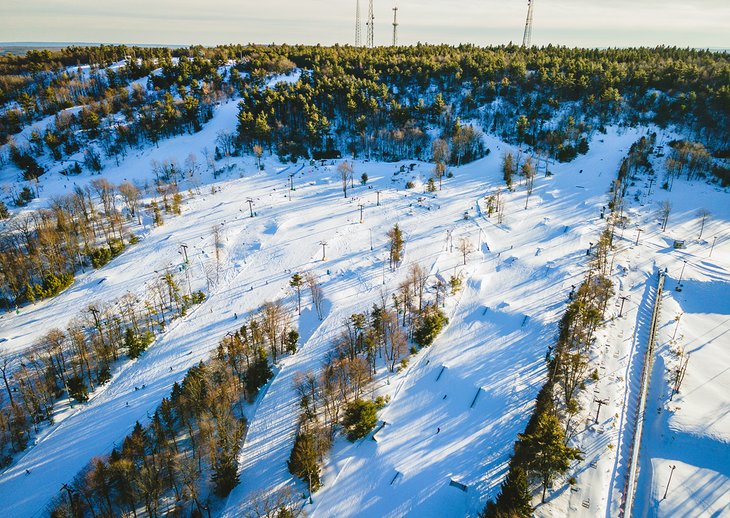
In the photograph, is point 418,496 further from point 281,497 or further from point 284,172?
point 284,172

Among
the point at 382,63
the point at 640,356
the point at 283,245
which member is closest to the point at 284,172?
the point at 283,245

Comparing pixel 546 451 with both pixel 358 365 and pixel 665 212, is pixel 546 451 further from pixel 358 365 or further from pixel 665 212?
pixel 665 212

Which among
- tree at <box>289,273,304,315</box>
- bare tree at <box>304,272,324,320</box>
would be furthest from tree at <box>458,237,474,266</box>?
tree at <box>289,273,304,315</box>

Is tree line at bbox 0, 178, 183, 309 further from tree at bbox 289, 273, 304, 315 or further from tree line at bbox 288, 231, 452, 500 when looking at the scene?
tree line at bbox 288, 231, 452, 500

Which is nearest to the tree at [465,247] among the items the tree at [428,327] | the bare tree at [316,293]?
the tree at [428,327]

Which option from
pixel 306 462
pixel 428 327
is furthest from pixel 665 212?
pixel 306 462

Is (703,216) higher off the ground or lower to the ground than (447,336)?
higher
